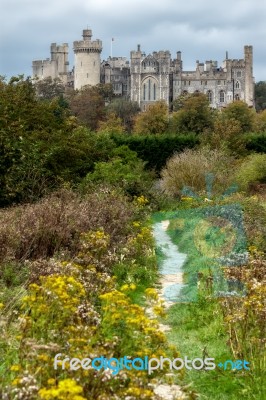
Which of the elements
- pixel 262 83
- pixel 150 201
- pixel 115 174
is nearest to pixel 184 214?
pixel 115 174

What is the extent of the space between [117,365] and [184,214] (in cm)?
1292

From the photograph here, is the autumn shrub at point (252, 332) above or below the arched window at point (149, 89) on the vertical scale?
below

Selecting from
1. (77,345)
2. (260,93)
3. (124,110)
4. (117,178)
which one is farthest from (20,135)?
(260,93)

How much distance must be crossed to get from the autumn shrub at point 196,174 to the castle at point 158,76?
82.5 meters

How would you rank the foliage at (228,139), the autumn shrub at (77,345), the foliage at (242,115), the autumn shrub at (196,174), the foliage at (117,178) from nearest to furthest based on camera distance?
the autumn shrub at (77,345) → the foliage at (117,178) → the autumn shrub at (196,174) → the foliage at (228,139) → the foliage at (242,115)

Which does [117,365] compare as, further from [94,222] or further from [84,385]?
[94,222]

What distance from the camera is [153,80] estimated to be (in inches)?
4262

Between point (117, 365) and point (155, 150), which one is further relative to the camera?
point (155, 150)

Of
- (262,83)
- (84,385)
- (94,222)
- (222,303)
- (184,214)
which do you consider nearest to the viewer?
(84,385)

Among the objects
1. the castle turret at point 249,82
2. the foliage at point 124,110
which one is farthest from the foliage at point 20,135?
the castle turret at point 249,82

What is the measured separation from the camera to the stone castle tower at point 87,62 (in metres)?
107

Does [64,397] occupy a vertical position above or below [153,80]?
below

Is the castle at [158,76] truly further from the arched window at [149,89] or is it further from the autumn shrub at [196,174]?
the autumn shrub at [196,174]

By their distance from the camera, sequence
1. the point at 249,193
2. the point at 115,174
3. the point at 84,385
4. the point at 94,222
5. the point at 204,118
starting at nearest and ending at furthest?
→ the point at 84,385, the point at 94,222, the point at 115,174, the point at 249,193, the point at 204,118
